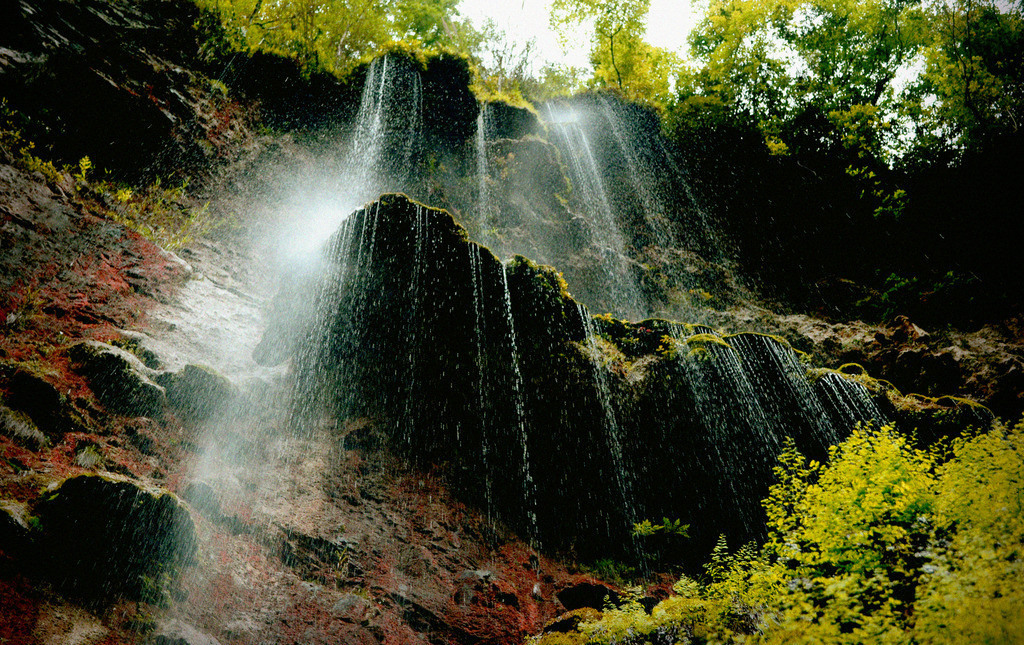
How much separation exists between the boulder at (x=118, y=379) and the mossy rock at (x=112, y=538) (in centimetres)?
193

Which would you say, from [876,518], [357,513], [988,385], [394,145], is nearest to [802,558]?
[876,518]

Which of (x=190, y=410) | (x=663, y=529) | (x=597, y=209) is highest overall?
(x=597, y=209)

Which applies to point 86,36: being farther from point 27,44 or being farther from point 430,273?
point 430,273

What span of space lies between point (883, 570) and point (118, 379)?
9.76 metres

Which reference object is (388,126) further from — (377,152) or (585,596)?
(585,596)

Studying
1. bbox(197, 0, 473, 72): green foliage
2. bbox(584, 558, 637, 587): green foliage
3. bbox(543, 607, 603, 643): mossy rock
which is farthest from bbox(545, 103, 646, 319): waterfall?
bbox(543, 607, 603, 643): mossy rock

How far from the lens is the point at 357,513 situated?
24.0 ft

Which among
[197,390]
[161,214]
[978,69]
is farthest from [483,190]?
[978,69]

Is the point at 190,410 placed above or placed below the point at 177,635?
above

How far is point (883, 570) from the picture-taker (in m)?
4.17

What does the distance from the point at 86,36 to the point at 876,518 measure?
17.2 meters

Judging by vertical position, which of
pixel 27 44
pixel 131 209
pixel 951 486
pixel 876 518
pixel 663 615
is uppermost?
pixel 27 44

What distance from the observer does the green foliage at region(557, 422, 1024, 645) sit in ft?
10.8

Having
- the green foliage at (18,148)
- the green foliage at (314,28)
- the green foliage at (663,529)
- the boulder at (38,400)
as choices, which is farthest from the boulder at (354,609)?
the green foliage at (314,28)
